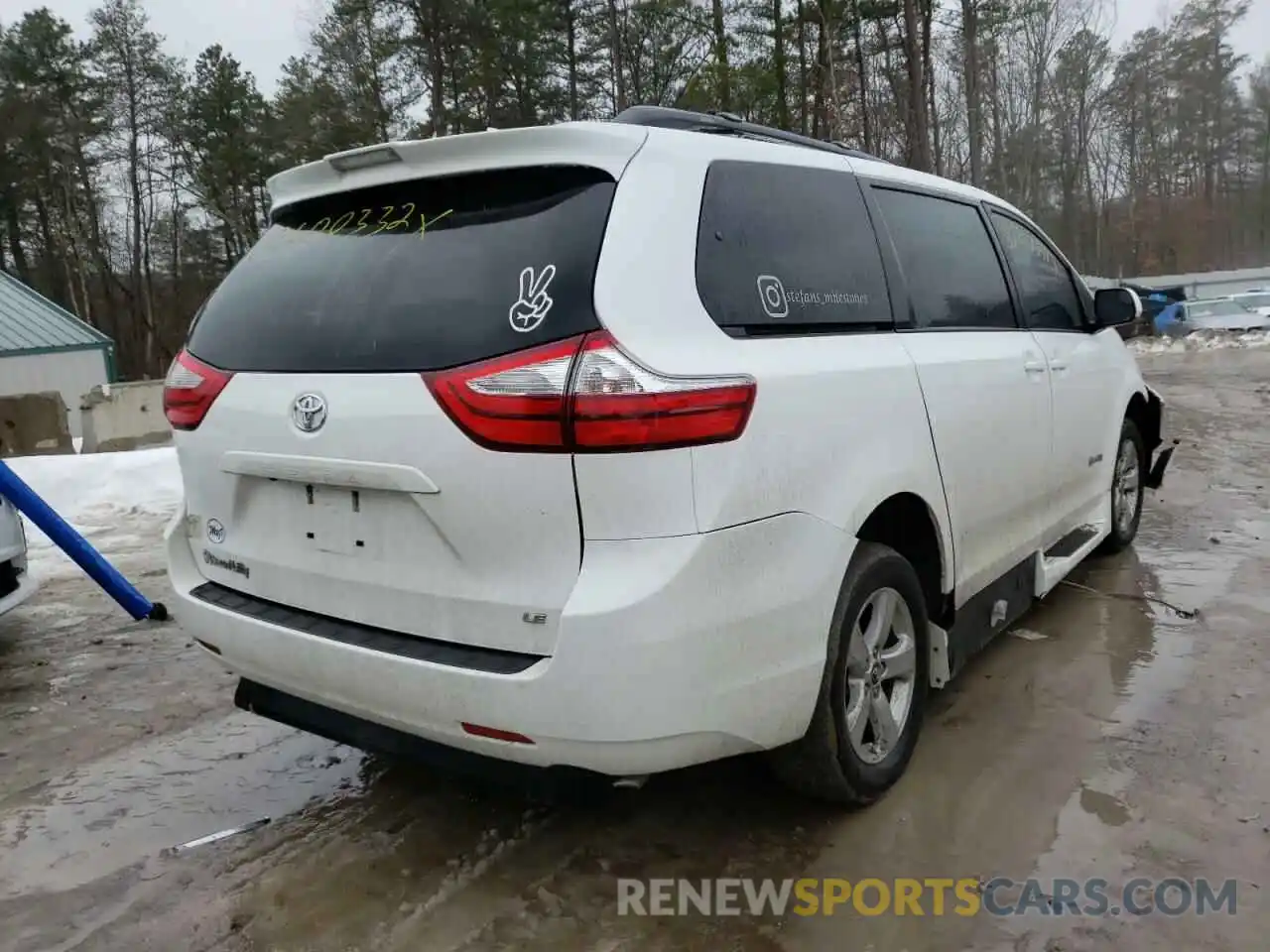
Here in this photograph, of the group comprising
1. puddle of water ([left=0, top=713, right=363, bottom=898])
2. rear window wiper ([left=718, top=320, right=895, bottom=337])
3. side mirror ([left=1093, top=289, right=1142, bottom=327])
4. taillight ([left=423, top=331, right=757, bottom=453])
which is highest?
side mirror ([left=1093, top=289, right=1142, bottom=327])

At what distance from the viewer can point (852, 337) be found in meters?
2.84

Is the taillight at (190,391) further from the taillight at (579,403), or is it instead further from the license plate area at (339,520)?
the taillight at (579,403)

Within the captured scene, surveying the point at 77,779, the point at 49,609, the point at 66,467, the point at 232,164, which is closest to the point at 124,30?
the point at 232,164

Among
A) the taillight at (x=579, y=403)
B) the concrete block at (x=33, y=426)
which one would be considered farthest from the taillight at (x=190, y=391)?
the concrete block at (x=33, y=426)

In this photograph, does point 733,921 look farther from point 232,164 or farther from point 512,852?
point 232,164

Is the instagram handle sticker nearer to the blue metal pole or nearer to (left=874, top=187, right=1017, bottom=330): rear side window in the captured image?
(left=874, top=187, right=1017, bottom=330): rear side window

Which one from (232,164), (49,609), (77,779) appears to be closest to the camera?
(77,779)

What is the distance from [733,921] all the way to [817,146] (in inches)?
92.6

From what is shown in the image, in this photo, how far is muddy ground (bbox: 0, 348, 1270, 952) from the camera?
2.48 metres

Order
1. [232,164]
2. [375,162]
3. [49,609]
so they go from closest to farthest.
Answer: [375,162]
[49,609]
[232,164]

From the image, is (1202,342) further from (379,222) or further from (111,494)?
(379,222)

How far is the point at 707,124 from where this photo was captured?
115 inches

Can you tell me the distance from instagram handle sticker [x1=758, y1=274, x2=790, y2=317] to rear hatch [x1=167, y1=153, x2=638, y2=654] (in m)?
0.49

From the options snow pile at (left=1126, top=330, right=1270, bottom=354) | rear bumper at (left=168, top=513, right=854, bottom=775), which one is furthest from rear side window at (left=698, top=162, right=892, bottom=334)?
snow pile at (left=1126, top=330, right=1270, bottom=354)
